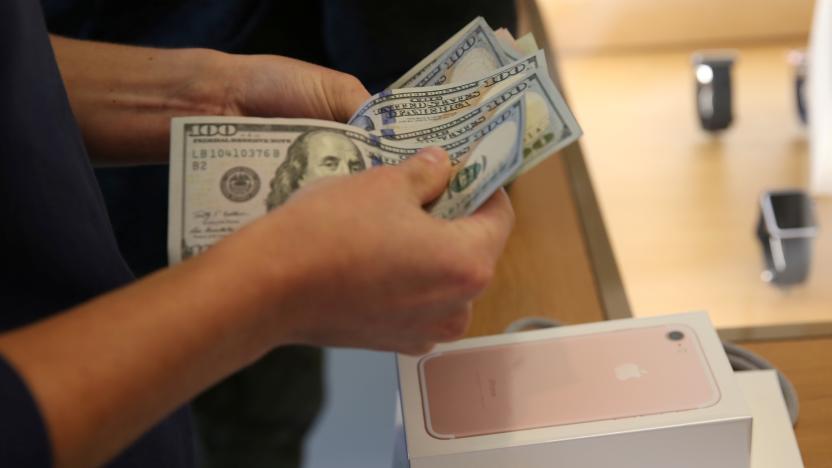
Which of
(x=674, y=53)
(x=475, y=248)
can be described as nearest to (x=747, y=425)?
(x=475, y=248)

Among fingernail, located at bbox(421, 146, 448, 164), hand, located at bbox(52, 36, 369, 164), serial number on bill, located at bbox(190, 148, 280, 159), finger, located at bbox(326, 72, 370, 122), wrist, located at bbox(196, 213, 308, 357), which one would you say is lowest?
wrist, located at bbox(196, 213, 308, 357)

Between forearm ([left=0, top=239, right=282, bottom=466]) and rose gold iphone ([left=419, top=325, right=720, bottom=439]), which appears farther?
rose gold iphone ([left=419, top=325, right=720, bottom=439])

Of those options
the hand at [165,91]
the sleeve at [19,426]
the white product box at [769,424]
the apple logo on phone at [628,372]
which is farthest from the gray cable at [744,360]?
the sleeve at [19,426]

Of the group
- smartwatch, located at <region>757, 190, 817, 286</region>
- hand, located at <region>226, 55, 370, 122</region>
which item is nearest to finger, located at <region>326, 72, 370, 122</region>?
hand, located at <region>226, 55, 370, 122</region>

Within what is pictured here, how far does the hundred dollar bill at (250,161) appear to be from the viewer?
661 mm

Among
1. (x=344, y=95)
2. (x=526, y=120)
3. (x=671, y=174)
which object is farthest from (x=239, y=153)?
(x=671, y=174)

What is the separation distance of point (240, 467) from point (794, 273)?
91cm

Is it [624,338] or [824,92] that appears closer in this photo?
[624,338]

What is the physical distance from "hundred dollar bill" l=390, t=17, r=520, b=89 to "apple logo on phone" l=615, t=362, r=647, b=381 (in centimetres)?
28

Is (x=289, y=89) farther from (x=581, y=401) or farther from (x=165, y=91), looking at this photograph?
(x=581, y=401)

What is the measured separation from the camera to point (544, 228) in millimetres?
1017

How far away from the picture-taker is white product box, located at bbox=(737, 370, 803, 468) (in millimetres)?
671

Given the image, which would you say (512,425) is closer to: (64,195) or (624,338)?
(624,338)

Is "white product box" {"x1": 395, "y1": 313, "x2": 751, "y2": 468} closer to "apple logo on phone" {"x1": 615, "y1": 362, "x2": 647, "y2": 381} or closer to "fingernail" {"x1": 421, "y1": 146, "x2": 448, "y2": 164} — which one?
"apple logo on phone" {"x1": 615, "y1": 362, "x2": 647, "y2": 381}
